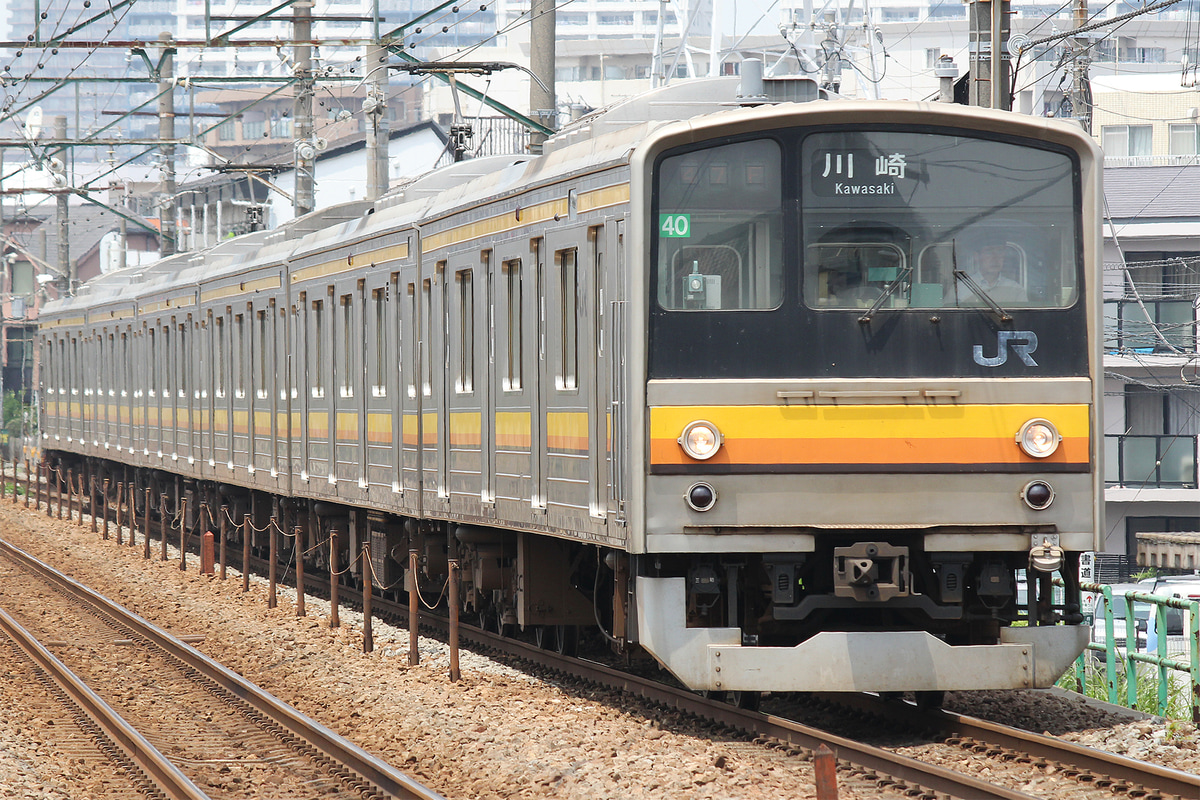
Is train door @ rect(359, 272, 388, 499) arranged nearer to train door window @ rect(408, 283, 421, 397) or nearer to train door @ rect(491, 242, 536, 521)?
train door window @ rect(408, 283, 421, 397)

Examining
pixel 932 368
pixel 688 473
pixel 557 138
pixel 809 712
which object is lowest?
pixel 809 712

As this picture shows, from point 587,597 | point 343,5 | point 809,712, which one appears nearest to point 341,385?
point 587,597

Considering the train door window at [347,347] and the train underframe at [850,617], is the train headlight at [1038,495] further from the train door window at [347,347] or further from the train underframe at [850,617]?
the train door window at [347,347]

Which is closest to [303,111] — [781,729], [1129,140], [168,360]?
[168,360]

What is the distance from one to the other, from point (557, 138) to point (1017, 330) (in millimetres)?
3292

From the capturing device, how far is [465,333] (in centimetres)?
1135

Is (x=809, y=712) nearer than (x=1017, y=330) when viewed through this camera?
No

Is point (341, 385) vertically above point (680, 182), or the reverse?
point (680, 182)

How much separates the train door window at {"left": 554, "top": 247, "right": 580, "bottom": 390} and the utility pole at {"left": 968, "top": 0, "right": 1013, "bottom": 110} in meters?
3.73

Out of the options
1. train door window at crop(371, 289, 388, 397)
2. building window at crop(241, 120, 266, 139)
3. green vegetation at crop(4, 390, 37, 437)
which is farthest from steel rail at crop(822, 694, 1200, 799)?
building window at crop(241, 120, 266, 139)

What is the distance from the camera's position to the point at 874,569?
26.2 ft

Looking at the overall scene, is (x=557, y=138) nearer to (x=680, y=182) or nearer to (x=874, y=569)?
(x=680, y=182)

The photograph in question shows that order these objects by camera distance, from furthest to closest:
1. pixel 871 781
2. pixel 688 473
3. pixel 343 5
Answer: pixel 343 5 < pixel 688 473 < pixel 871 781

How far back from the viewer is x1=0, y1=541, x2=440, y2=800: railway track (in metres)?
8.32
